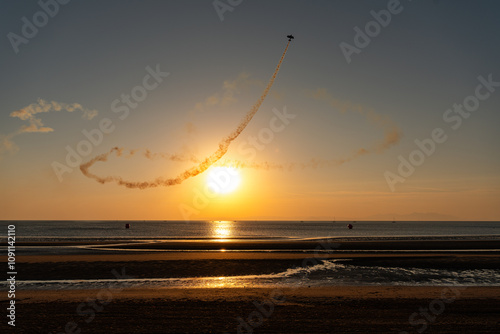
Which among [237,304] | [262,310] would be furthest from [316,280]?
[262,310]

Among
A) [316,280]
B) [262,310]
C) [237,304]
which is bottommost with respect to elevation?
[262,310]

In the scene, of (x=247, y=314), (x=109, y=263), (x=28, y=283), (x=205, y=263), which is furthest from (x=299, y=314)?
(x=109, y=263)

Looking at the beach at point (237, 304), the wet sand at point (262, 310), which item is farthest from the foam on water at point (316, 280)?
the wet sand at point (262, 310)

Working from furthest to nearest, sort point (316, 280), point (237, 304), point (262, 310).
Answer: point (316, 280) < point (237, 304) < point (262, 310)

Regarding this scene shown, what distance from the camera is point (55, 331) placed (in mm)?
16875

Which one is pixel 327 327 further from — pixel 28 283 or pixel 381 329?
pixel 28 283

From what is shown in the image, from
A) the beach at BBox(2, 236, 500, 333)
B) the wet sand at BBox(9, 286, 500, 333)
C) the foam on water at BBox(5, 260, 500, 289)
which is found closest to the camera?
the wet sand at BBox(9, 286, 500, 333)

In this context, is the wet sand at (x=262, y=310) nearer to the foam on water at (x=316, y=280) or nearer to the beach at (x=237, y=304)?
the beach at (x=237, y=304)

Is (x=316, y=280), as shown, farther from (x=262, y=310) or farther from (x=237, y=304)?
(x=262, y=310)

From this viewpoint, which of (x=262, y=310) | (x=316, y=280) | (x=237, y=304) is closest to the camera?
(x=262, y=310)

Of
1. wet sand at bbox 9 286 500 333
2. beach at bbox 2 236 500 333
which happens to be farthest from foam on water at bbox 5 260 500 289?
wet sand at bbox 9 286 500 333

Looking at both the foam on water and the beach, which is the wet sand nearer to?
the beach

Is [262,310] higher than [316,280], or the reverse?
[316,280]

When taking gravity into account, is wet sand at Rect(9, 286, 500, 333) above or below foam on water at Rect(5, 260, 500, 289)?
below
